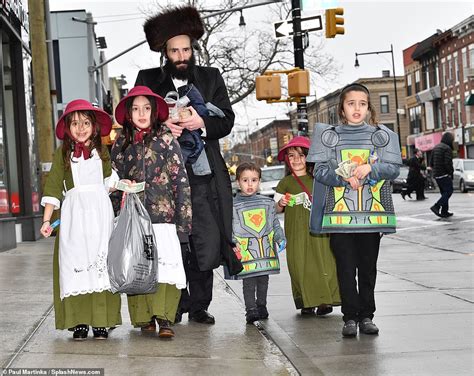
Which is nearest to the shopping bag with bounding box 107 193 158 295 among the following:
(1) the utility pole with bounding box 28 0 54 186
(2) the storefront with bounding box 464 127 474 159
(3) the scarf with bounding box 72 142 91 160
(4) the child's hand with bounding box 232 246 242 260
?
(3) the scarf with bounding box 72 142 91 160

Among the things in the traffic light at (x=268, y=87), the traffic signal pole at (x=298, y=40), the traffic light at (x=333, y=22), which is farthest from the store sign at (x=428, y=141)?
the traffic light at (x=268, y=87)

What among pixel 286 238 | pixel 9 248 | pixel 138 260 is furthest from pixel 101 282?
pixel 9 248

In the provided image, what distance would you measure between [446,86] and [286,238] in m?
56.6

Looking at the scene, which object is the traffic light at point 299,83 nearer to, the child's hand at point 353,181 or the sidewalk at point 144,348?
the sidewalk at point 144,348

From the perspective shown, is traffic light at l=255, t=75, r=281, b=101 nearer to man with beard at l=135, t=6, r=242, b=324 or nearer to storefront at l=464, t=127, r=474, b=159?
man with beard at l=135, t=6, r=242, b=324

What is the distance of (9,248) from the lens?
1522 cm

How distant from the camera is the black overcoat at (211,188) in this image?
6676 millimetres

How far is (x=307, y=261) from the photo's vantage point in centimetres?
763

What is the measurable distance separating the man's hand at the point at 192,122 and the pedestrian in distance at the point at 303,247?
136cm

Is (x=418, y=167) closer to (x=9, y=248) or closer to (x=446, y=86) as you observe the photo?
(x=9, y=248)

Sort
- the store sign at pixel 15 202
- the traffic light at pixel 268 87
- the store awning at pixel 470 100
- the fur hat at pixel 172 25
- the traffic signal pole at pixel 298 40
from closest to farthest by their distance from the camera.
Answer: the fur hat at pixel 172 25, the store sign at pixel 15 202, the traffic signal pole at pixel 298 40, the traffic light at pixel 268 87, the store awning at pixel 470 100

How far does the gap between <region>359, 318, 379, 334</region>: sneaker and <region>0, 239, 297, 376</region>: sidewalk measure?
0.70 metres

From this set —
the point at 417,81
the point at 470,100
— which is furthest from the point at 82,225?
the point at 417,81

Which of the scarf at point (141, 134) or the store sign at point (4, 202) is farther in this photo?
the store sign at point (4, 202)
